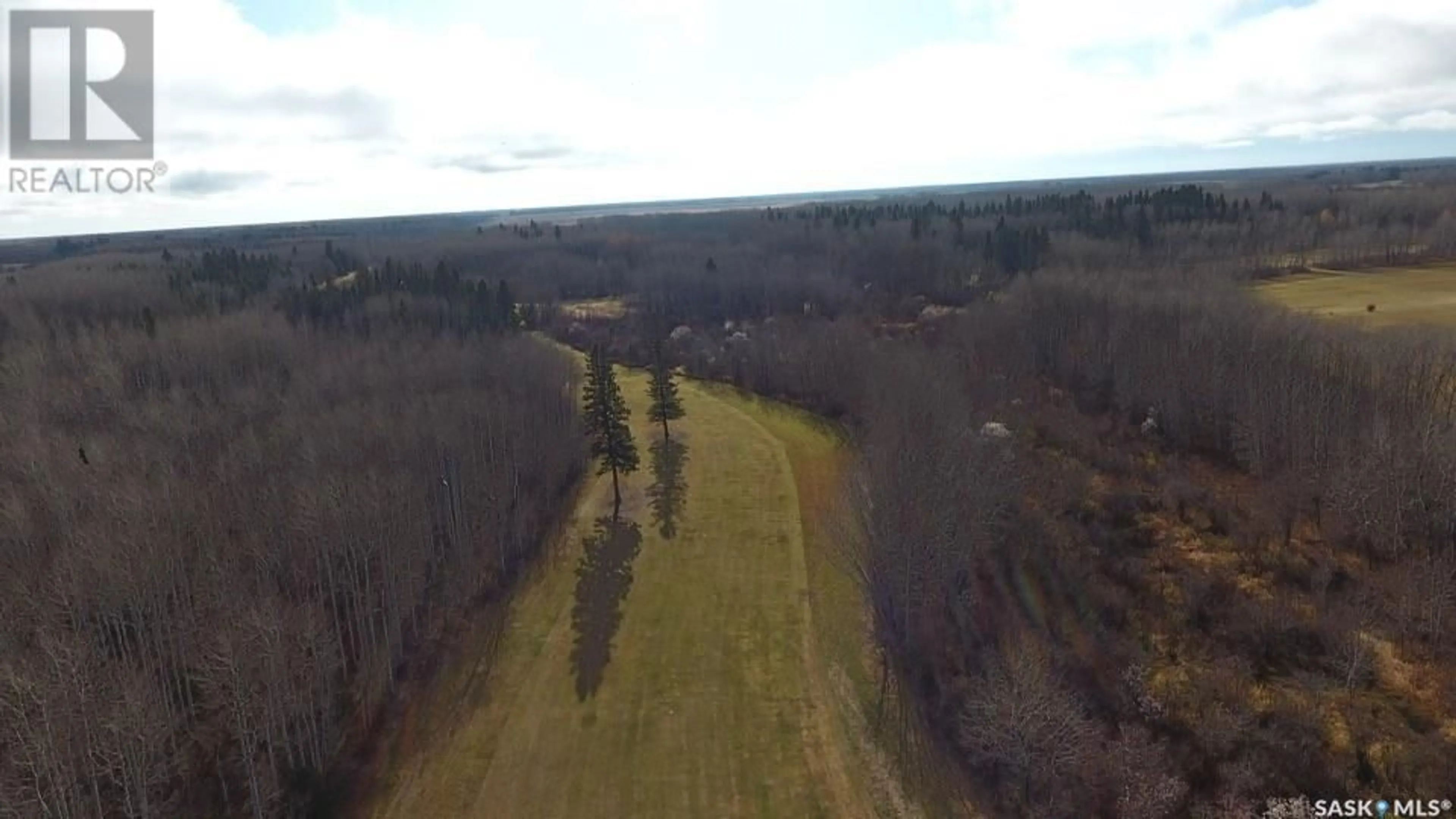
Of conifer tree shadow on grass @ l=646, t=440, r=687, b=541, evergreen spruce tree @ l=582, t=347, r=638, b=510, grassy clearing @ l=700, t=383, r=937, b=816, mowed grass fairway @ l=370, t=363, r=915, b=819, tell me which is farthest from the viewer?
evergreen spruce tree @ l=582, t=347, r=638, b=510

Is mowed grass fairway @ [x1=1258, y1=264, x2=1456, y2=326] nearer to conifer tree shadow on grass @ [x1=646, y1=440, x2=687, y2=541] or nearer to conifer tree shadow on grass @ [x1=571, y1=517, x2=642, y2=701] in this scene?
conifer tree shadow on grass @ [x1=646, y1=440, x2=687, y2=541]

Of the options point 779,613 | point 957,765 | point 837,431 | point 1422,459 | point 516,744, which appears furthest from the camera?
point 837,431

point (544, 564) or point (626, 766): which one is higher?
point (544, 564)

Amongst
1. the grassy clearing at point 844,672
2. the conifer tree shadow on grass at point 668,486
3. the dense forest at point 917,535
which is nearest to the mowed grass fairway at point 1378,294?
the dense forest at point 917,535

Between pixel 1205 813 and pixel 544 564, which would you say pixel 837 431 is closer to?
pixel 544 564

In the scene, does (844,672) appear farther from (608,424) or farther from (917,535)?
(608,424)

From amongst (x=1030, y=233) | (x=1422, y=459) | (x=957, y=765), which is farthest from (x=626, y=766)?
(x=1030, y=233)

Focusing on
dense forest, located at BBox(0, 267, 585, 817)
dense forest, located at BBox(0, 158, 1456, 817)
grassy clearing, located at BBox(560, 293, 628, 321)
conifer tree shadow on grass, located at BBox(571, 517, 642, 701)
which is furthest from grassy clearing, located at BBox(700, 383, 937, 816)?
grassy clearing, located at BBox(560, 293, 628, 321)
